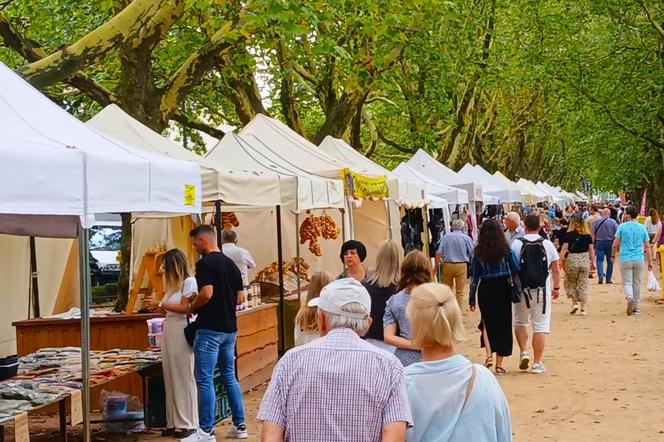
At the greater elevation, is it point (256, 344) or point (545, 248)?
point (545, 248)

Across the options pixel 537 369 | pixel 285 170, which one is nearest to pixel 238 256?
pixel 285 170

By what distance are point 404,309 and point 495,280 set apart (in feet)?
15.1

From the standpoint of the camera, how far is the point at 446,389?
387 cm

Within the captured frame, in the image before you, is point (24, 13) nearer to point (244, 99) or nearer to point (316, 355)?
point (244, 99)

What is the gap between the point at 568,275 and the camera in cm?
1770

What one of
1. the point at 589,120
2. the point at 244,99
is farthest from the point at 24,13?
the point at 589,120

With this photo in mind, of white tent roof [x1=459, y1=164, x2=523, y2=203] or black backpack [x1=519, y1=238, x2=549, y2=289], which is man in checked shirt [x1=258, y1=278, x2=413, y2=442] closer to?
black backpack [x1=519, y1=238, x2=549, y2=289]

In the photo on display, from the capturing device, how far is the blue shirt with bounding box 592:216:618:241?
2312 cm

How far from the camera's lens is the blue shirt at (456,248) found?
1708 centimetres

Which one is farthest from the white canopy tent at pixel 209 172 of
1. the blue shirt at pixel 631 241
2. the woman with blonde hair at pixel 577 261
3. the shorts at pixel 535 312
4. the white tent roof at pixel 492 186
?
the white tent roof at pixel 492 186

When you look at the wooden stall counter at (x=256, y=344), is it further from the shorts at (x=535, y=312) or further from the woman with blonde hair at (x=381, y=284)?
the woman with blonde hair at (x=381, y=284)

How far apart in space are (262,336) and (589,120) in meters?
22.0

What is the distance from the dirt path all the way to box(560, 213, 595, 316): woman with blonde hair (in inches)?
42.3

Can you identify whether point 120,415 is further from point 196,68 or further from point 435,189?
point 435,189
